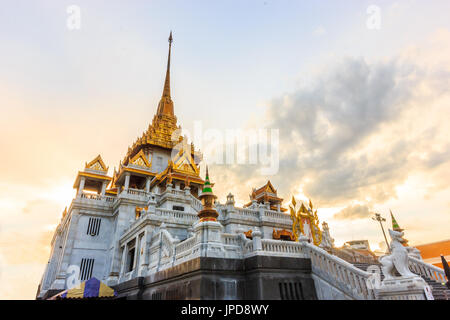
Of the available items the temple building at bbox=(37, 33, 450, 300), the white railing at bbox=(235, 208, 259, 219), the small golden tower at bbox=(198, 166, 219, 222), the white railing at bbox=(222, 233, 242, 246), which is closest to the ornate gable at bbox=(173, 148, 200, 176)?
the temple building at bbox=(37, 33, 450, 300)

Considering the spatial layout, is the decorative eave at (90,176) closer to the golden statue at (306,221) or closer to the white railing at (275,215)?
the white railing at (275,215)

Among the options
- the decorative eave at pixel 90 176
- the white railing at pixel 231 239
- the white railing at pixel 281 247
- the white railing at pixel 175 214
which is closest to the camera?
the white railing at pixel 281 247

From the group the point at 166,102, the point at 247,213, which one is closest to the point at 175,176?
the point at 247,213

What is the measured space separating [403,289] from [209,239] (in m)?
7.22

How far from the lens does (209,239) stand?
1105 cm

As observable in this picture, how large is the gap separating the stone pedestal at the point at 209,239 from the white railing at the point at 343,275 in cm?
415

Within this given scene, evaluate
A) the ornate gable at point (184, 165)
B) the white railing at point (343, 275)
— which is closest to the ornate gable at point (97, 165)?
the ornate gable at point (184, 165)

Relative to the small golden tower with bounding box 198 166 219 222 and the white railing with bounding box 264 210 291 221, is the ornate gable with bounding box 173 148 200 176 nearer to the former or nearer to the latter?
the white railing with bounding box 264 210 291 221

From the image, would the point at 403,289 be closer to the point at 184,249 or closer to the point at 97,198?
the point at 184,249

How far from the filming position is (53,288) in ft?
73.6

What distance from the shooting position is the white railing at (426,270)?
51.2ft

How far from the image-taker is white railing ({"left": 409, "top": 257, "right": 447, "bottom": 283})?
51.2 ft
